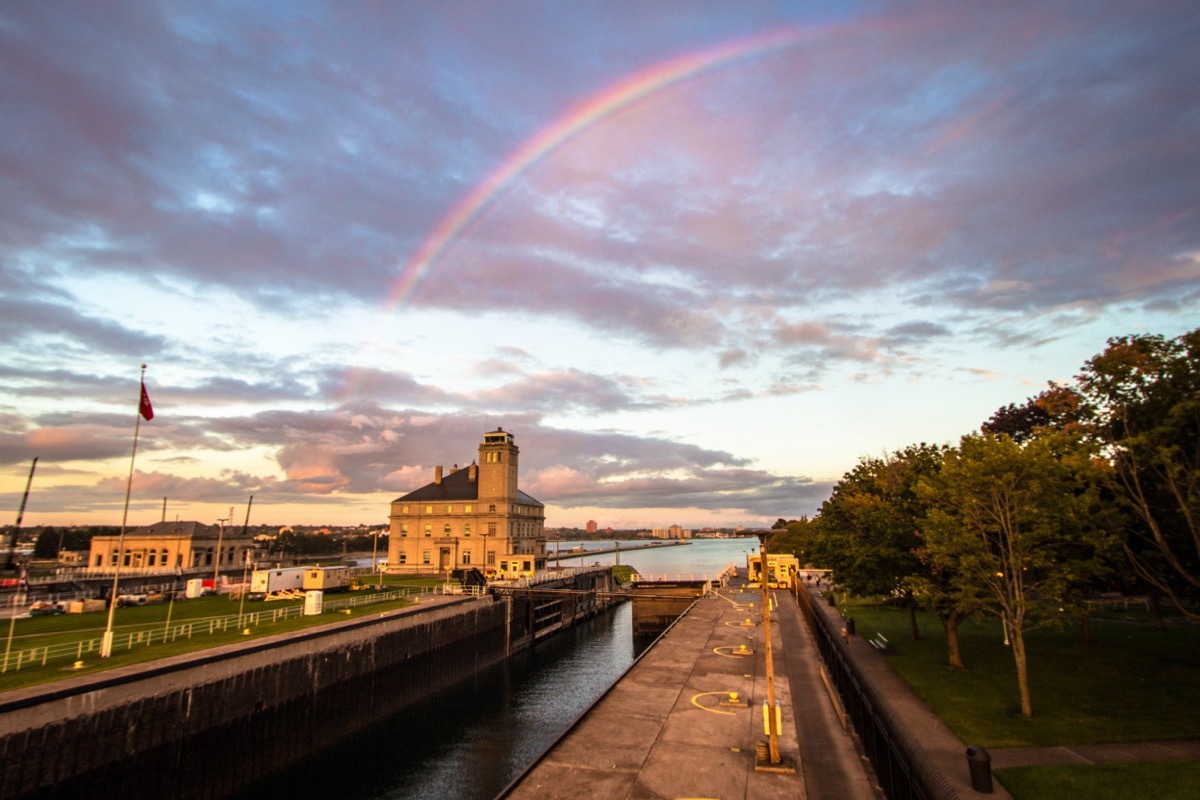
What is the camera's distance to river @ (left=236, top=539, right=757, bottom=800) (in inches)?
1209

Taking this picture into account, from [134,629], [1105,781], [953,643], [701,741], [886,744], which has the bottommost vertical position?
[1105,781]

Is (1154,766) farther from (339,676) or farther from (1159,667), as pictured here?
(339,676)

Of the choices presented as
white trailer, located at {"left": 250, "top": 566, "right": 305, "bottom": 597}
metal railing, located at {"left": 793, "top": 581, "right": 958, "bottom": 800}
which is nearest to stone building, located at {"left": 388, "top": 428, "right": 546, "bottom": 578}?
white trailer, located at {"left": 250, "top": 566, "right": 305, "bottom": 597}

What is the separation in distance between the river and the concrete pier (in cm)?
534

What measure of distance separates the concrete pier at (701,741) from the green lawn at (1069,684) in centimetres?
613

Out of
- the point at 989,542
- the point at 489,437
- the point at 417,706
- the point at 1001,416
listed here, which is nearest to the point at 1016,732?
the point at 989,542

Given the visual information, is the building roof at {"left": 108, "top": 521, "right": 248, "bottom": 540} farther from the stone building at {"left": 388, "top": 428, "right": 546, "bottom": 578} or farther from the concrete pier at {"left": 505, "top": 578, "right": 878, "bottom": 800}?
the concrete pier at {"left": 505, "top": 578, "right": 878, "bottom": 800}

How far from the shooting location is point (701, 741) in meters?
21.2

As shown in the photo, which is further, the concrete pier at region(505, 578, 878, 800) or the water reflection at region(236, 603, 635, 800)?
the water reflection at region(236, 603, 635, 800)

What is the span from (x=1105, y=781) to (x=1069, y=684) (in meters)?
13.7

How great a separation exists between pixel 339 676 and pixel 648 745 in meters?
25.8

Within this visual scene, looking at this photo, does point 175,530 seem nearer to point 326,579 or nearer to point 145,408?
point 326,579

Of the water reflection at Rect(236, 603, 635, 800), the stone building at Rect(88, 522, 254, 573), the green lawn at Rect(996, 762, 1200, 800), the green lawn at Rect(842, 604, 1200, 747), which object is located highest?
the stone building at Rect(88, 522, 254, 573)

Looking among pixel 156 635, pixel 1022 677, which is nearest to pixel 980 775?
pixel 1022 677
